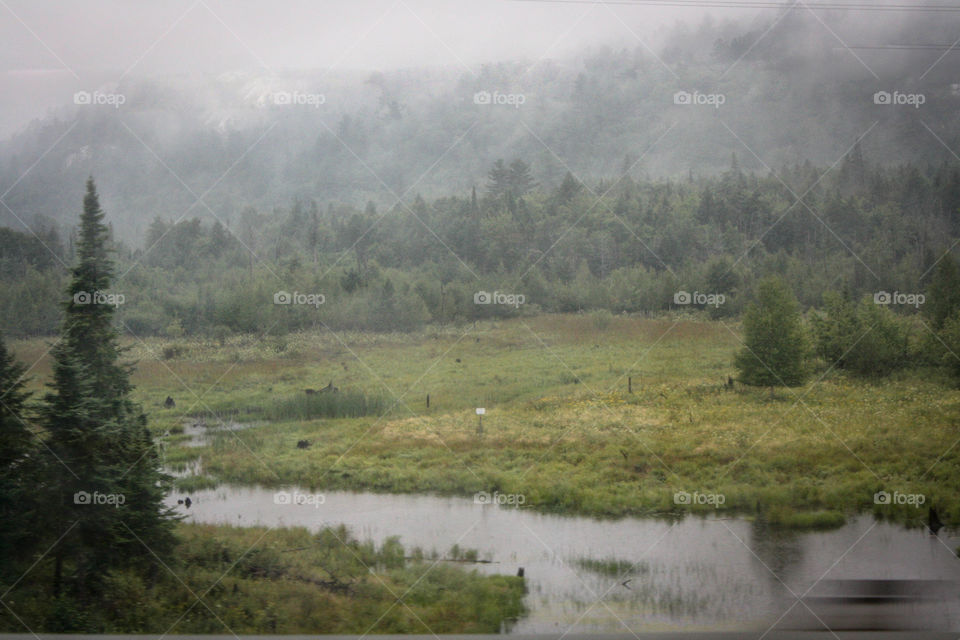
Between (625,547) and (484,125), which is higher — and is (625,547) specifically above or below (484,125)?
below

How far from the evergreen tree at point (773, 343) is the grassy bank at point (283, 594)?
85.9 inches

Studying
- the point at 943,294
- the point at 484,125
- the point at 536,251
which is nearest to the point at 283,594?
the point at 536,251

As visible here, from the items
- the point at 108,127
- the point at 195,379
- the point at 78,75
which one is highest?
the point at 78,75

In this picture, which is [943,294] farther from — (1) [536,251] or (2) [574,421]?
(1) [536,251]

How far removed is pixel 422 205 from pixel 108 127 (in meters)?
2.14

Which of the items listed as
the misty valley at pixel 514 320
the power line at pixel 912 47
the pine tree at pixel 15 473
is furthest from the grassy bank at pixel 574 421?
the power line at pixel 912 47

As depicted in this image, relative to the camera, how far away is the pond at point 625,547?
14.8ft

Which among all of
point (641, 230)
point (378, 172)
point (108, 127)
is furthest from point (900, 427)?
point (108, 127)

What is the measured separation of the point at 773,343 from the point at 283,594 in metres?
3.63

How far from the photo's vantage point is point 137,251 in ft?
15.3

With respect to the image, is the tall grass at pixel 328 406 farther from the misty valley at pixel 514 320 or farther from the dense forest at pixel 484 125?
the dense forest at pixel 484 125

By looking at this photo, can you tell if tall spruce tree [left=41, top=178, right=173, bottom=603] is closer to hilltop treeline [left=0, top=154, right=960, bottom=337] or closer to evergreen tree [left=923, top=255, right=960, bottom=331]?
hilltop treeline [left=0, top=154, right=960, bottom=337]

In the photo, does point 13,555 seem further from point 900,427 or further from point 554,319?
point 900,427

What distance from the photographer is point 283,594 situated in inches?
171
